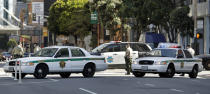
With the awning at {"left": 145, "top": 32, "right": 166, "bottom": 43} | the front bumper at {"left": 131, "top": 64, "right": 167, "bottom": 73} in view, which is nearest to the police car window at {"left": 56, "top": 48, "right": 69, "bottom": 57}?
the front bumper at {"left": 131, "top": 64, "right": 167, "bottom": 73}

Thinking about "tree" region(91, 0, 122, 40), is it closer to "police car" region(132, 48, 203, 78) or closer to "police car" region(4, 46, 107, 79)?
"police car" region(132, 48, 203, 78)

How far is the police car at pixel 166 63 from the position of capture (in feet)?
92.5

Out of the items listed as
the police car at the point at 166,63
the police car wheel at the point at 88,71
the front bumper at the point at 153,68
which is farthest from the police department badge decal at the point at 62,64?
the front bumper at the point at 153,68

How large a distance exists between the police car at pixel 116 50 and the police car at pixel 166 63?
21.5 ft

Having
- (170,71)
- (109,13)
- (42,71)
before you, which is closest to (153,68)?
(170,71)

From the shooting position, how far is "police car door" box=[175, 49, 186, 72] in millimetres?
29156

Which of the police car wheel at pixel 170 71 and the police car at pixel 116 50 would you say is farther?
the police car at pixel 116 50

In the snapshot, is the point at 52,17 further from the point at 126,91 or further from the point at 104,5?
the point at 126,91

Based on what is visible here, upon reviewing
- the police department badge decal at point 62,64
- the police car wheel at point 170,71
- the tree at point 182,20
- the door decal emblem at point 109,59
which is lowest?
the police car wheel at point 170,71

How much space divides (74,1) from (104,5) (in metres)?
31.7

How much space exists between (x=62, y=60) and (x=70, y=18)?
68442 mm

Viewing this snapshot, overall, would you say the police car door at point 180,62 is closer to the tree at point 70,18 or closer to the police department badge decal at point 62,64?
the police department badge decal at point 62,64

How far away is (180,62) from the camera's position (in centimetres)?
2938

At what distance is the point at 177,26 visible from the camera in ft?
159
